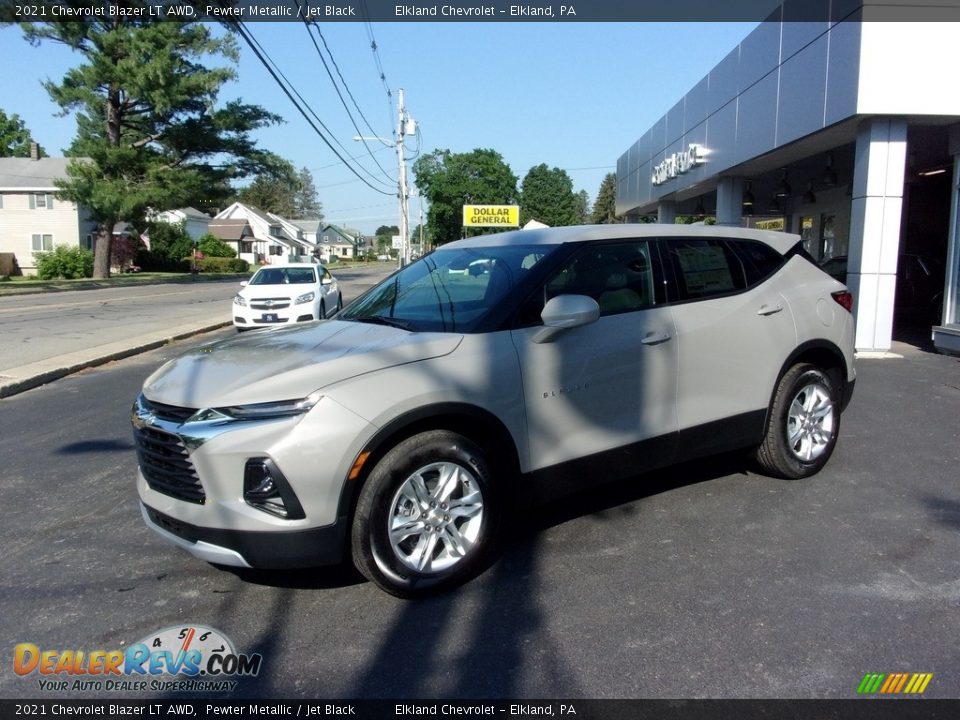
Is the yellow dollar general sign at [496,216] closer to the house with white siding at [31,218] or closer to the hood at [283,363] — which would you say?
the house with white siding at [31,218]

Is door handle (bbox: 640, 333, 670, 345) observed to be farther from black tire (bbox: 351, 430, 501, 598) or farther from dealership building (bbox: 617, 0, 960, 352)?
dealership building (bbox: 617, 0, 960, 352)

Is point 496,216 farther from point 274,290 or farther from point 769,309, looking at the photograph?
point 769,309

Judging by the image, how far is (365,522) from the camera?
129 inches

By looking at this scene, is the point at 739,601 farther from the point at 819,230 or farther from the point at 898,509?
the point at 819,230

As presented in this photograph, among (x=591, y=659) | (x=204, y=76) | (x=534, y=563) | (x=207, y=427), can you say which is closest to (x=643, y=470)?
(x=534, y=563)

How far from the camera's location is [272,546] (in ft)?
10.5

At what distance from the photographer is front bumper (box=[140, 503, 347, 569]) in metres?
3.18

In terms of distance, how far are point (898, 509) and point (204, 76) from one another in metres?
35.2

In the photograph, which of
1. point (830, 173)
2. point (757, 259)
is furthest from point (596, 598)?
point (830, 173)

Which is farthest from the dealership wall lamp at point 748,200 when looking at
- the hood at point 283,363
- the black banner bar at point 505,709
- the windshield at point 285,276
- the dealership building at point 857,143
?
the black banner bar at point 505,709

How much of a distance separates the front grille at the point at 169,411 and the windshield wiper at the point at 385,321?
122cm

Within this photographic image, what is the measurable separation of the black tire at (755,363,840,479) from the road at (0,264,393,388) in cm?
922

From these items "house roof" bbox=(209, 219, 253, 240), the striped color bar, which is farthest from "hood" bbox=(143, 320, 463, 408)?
"house roof" bbox=(209, 219, 253, 240)

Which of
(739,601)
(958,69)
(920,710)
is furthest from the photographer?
(958,69)
